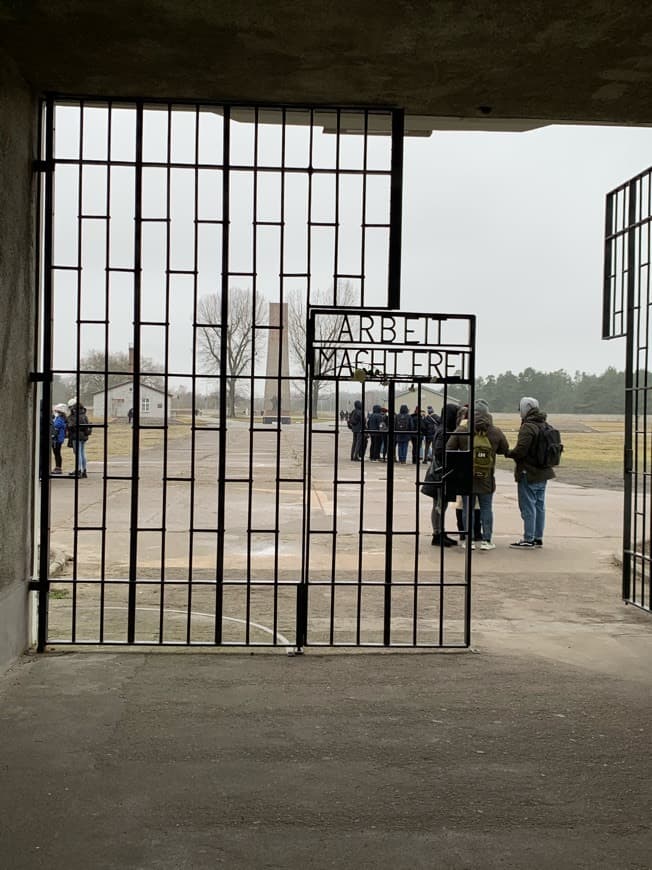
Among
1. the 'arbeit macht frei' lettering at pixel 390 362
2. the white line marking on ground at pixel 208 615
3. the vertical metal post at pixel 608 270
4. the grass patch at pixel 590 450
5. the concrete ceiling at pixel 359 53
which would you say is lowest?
the white line marking on ground at pixel 208 615

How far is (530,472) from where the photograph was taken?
38.7ft

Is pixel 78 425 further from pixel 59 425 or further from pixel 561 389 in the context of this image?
pixel 561 389

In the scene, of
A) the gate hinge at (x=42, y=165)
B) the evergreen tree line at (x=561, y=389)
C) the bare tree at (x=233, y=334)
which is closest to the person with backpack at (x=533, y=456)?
the bare tree at (x=233, y=334)

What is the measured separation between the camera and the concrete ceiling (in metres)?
4.97

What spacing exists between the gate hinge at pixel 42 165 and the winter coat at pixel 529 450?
7200mm

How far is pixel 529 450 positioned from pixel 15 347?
7.42 meters

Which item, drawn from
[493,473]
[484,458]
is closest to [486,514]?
[493,473]

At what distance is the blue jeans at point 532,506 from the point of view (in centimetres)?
1187

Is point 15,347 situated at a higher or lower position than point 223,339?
lower

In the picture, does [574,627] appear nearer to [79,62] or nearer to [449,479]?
[449,479]

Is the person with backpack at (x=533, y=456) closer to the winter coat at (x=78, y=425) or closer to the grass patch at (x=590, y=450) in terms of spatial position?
the winter coat at (x=78, y=425)

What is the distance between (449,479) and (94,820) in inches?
156

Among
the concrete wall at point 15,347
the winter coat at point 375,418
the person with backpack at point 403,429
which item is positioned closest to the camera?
the concrete wall at point 15,347

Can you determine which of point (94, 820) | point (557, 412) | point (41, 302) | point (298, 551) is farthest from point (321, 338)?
point (557, 412)
